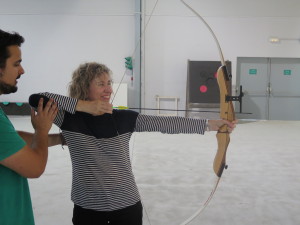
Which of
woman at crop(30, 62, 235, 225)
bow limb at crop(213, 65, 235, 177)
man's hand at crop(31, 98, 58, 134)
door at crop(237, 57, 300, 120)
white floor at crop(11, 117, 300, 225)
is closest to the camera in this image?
man's hand at crop(31, 98, 58, 134)

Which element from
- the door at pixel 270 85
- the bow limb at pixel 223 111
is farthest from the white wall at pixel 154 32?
the bow limb at pixel 223 111

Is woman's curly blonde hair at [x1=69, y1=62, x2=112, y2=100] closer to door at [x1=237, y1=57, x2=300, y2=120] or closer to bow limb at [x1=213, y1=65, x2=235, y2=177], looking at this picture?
bow limb at [x1=213, y1=65, x2=235, y2=177]

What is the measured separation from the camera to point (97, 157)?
102cm

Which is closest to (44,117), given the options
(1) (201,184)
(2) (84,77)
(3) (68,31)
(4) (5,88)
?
(4) (5,88)

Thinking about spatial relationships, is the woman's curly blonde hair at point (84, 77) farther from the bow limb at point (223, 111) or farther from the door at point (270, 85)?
the door at point (270, 85)

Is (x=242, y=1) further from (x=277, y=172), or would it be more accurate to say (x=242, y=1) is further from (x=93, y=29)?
(x=277, y=172)

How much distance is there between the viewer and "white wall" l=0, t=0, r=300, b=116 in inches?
269

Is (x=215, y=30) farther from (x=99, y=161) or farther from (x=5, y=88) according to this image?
(x=5, y=88)

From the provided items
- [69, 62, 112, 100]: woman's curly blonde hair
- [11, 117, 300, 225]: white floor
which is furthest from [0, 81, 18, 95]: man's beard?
[11, 117, 300, 225]: white floor

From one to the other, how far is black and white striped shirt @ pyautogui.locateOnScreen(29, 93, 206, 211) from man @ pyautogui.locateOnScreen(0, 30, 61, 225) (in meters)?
0.17

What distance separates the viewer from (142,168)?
3129mm

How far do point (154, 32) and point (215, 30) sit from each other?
1.35 meters

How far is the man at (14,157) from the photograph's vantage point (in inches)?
28.7

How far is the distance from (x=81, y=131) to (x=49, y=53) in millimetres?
6457
